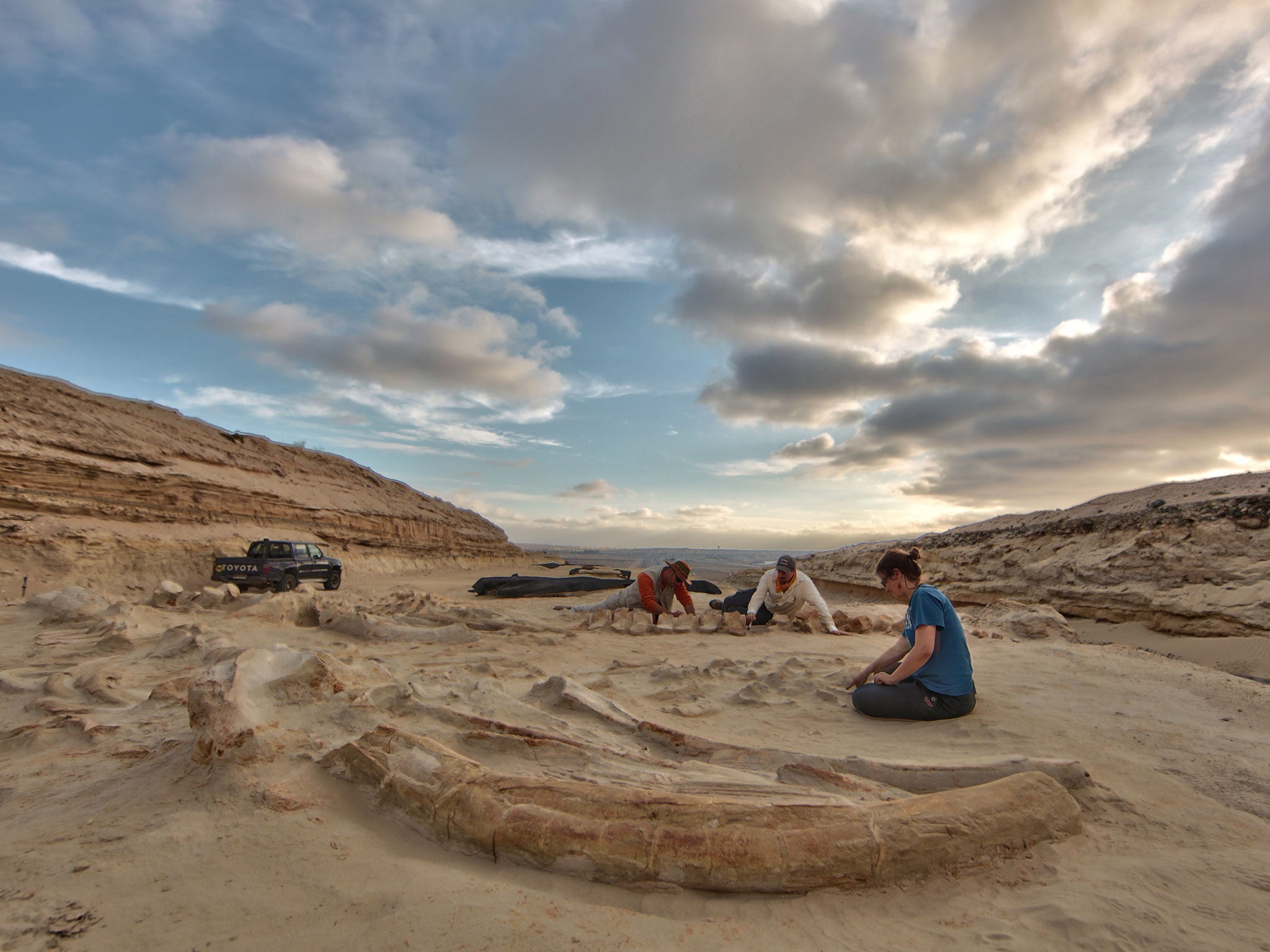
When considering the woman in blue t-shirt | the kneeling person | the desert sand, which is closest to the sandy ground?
the desert sand

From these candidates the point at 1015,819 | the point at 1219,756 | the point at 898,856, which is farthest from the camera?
the point at 1219,756

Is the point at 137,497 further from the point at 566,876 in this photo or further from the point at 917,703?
the point at 917,703

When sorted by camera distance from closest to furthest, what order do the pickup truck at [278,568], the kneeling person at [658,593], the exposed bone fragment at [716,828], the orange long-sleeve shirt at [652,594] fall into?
the exposed bone fragment at [716,828]
the orange long-sleeve shirt at [652,594]
the kneeling person at [658,593]
the pickup truck at [278,568]

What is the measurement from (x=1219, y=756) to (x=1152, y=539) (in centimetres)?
853

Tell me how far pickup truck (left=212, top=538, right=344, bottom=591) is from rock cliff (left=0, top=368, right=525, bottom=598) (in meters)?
2.60

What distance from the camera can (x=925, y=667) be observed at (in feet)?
12.9

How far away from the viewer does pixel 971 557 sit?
579 inches

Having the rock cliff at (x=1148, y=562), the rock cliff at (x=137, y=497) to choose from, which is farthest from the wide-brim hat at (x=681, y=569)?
the rock cliff at (x=137, y=497)

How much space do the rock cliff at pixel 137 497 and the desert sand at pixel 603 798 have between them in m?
8.80

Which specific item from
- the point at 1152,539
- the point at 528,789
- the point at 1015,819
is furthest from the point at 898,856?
the point at 1152,539

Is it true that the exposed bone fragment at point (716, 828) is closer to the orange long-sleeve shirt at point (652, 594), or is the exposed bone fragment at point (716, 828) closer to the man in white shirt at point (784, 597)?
the man in white shirt at point (784, 597)

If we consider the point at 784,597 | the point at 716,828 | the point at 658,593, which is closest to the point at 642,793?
the point at 716,828

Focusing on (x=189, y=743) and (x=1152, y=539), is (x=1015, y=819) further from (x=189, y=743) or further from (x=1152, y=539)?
(x=1152, y=539)

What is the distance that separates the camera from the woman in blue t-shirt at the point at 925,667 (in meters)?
3.78
